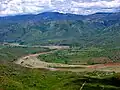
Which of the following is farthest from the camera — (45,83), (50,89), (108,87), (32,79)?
(32,79)

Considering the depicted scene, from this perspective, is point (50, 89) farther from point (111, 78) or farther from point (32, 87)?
point (111, 78)

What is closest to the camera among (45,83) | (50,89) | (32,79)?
(50,89)

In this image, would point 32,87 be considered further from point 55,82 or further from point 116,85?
point 116,85

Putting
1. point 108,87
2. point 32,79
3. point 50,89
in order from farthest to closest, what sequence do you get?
point 32,79 < point 50,89 < point 108,87

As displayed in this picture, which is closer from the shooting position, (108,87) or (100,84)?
(108,87)

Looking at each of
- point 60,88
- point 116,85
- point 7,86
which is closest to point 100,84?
point 116,85

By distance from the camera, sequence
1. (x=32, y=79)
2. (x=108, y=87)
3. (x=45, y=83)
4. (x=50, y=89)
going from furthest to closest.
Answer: (x=32, y=79) → (x=45, y=83) → (x=50, y=89) → (x=108, y=87)

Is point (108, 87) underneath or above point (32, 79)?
above

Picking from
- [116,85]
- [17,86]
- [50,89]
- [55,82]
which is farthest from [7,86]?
[116,85]

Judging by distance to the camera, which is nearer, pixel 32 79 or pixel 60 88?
pixel 60 88
